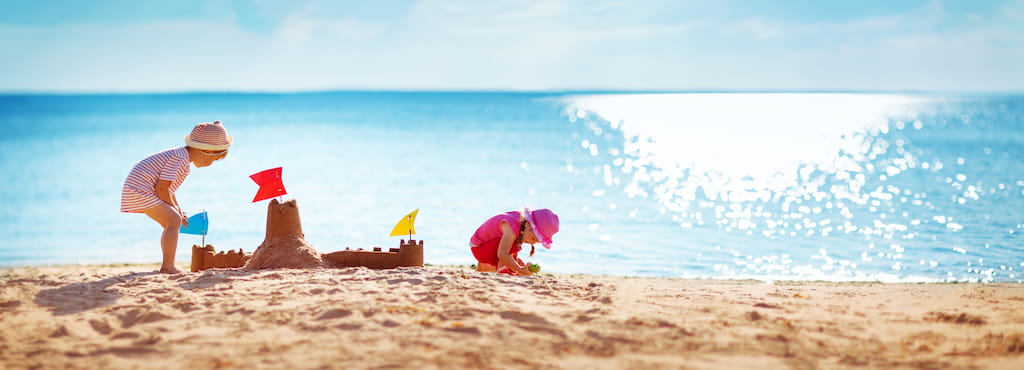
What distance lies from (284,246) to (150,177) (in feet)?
3.51

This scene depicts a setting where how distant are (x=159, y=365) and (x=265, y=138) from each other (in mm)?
34195

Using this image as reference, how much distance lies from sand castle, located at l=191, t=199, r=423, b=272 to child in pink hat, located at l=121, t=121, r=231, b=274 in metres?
0.38

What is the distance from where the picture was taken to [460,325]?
438cm

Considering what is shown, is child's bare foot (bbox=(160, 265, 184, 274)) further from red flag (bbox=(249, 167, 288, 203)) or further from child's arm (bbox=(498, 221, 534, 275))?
child's arm (bbox=(498, 221, 534, 275))

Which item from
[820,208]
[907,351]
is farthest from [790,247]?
[907,351]

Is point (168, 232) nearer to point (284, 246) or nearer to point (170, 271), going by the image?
point (170, 271)

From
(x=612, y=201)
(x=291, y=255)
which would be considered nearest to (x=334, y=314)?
(x=291, y=255)

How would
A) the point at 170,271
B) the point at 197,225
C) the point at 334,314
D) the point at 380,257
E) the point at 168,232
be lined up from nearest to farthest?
the point at 334,314 < the point at 170,271 < the point at 168,232 < the point at 380,257 < the point at 197,225

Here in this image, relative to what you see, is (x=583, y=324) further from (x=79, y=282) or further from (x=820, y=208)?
(x=820, y=208)

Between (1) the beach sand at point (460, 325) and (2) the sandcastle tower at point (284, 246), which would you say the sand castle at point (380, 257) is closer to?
(2) the sandcastle tower at point (284, 246)

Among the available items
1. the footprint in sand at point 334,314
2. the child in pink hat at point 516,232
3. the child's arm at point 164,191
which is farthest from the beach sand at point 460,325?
the child's arm at point 164,191

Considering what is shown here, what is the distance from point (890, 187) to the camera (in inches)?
738

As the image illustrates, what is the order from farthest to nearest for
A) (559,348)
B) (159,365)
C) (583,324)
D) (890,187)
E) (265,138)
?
(265,138) < (890,187) < (583,324) < (559,348) < (159,365)

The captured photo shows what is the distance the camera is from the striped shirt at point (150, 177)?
6109 mm
